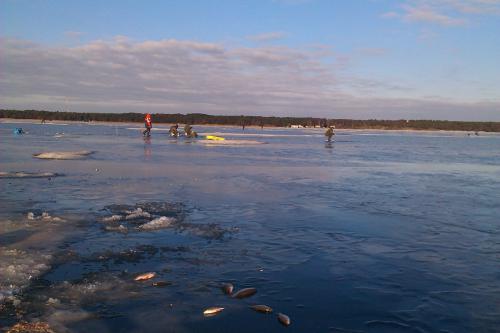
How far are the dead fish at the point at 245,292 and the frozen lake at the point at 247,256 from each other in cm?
9

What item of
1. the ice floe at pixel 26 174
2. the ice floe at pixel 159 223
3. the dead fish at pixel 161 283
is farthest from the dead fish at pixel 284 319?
the ice floe at pixel 26 174

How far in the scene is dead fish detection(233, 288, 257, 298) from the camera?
21.0 feet

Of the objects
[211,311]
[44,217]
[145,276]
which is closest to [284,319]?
[211,311]

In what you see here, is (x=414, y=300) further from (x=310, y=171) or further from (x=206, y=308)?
(x=310, y=171)

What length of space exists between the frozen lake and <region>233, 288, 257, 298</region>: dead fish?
3.7 inches

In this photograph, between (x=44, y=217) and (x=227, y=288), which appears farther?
(x=44, y=217)

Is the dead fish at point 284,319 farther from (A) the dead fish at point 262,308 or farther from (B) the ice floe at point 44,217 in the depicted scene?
(B) the ice floe at point 44,217

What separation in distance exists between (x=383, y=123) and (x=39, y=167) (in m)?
142

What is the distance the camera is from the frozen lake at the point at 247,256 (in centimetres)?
583

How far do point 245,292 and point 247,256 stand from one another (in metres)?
1.82

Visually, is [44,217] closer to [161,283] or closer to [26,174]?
[161,283]

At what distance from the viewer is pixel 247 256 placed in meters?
8.29

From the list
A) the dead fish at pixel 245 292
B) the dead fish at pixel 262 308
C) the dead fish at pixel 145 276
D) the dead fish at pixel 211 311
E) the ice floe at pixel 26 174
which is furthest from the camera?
the ice floe at pixel 26 174

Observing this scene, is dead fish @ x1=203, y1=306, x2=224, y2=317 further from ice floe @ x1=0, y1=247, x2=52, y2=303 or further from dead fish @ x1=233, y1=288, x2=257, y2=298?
ice floe @ x1=0, y1=247, x2=52, y2=303
